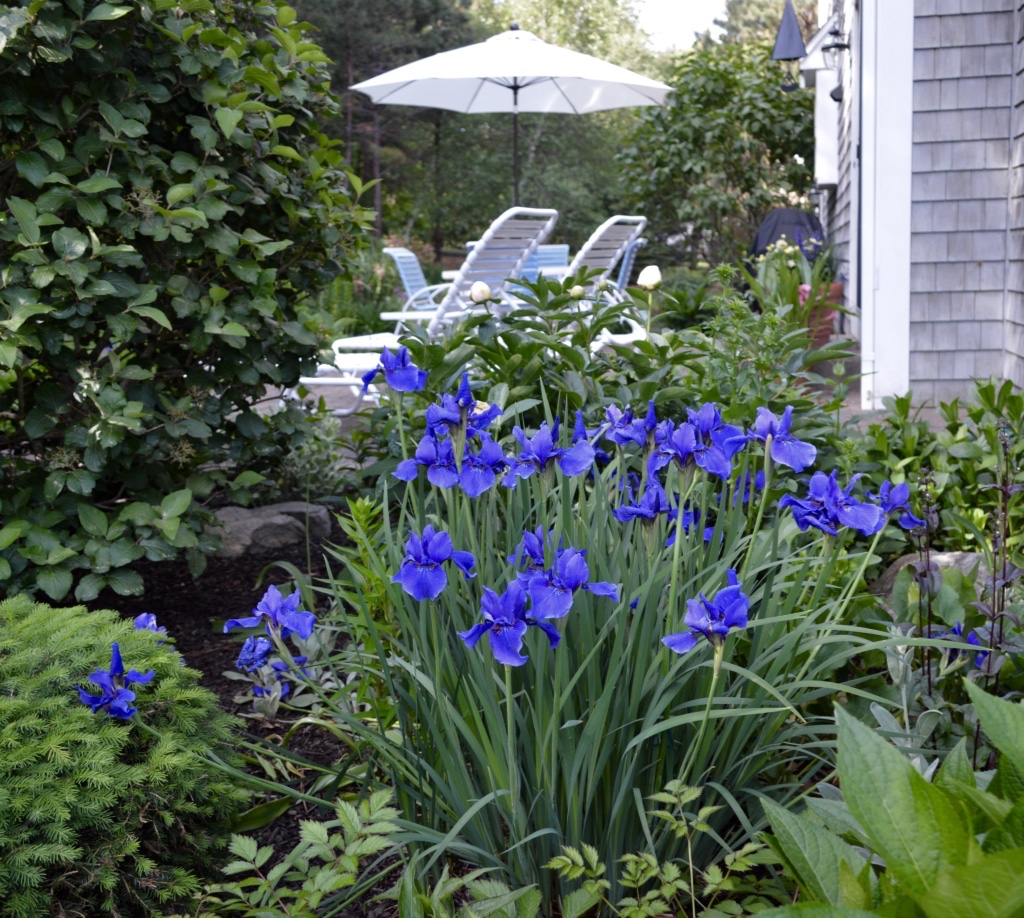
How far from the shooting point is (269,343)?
2.81 metres

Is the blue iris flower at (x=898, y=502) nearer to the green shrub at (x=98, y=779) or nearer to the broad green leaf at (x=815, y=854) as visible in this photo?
the broad green leaf at (x=815, y=854)

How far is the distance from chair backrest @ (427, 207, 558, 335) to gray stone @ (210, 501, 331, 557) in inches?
95.4

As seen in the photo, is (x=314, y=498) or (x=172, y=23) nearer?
(x=172, y=23)

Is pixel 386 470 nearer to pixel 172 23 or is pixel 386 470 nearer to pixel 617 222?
pixel 172 23

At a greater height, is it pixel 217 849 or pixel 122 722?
pixel 122 722

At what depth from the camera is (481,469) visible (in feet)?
4.62

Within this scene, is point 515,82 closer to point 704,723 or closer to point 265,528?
point 265,528

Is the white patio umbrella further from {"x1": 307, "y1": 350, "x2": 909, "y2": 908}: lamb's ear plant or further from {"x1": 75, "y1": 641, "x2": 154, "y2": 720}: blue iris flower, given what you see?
{"x1": 75, "y1": 641, "x2": 154, "y2": 720}: blue iris flower

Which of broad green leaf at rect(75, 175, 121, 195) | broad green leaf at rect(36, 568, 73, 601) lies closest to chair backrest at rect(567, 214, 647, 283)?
broad green leaf at rect(75, 175, 121, 195)

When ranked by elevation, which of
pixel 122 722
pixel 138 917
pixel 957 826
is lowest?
pixel 138 917

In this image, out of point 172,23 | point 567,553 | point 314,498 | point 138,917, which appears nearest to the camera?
point 567,553

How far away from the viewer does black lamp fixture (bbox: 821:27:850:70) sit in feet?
25.4

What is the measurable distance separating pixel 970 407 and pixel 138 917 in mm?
2685

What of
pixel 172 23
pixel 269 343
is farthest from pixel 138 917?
pixel 172 23
